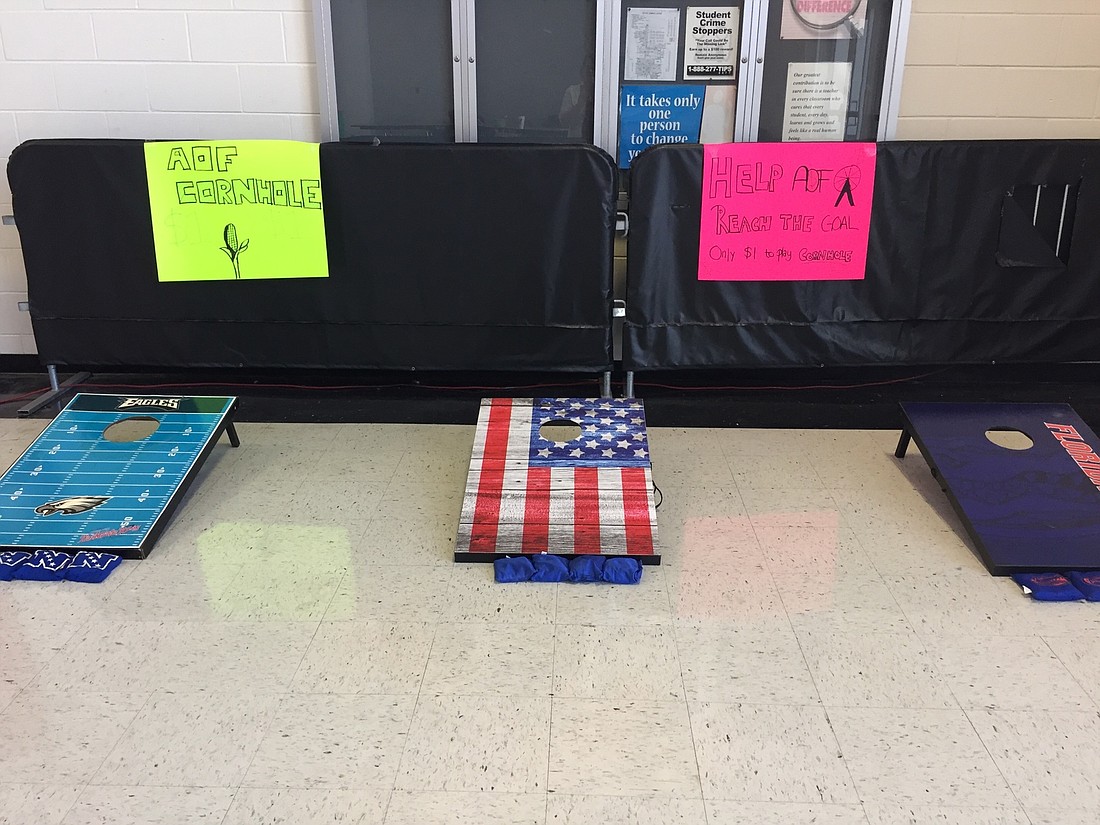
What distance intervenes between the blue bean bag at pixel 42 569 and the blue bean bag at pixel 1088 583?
245 cm

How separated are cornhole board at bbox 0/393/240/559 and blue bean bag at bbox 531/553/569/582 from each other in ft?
3.34

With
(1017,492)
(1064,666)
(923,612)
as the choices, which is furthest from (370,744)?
(1017,492)

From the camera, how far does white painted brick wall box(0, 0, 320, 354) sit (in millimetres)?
3215

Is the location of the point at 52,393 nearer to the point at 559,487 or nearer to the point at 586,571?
the point at 559,487

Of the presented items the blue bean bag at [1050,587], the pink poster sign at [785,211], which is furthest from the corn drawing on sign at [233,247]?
the blue bean bag at [1050,587]

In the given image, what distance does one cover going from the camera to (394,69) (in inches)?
129

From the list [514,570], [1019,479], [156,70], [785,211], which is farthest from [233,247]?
[1019,479]

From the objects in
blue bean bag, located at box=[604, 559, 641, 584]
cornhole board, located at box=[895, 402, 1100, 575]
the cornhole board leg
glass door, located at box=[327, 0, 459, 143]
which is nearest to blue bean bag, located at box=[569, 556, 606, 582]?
blue bean bag, located at box=[604, 559, 641, 584]

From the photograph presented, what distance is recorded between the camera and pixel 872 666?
6.08ft

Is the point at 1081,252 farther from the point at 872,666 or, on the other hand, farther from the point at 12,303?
the point at 12,303

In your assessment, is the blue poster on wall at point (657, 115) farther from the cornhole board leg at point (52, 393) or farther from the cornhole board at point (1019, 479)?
the cornhole board leg at point (52, 393)

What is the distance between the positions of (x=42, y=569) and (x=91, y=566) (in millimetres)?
114

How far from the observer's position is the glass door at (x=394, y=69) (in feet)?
10.5

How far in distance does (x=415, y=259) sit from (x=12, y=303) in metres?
1.77
